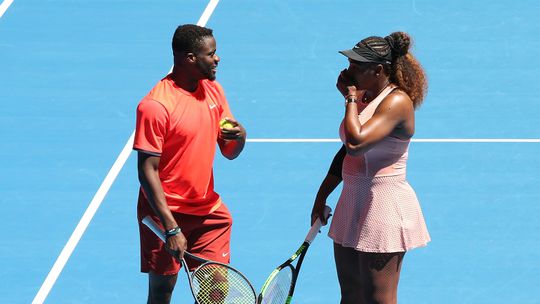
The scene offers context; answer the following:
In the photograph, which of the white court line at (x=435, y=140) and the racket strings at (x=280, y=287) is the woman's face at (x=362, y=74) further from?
the white court line at (x=435, y=140)

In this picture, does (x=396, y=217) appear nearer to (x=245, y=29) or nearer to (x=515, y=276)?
(x=515, y=276)

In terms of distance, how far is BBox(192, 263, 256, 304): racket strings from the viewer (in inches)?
238

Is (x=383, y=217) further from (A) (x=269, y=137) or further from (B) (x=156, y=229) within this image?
(A) (x=269, y=137)

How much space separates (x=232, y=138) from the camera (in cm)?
626

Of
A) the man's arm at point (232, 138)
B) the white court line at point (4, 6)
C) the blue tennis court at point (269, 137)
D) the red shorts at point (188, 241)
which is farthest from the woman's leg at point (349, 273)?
the white court line at point (4, 6)

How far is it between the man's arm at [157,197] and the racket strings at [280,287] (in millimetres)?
569

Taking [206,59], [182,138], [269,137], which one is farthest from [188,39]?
[269,137]

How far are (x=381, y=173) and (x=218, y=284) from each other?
1084 millimetres

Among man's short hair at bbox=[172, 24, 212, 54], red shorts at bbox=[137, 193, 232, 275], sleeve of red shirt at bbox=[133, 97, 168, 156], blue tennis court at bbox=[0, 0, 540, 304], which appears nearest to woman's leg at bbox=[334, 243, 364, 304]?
red shorts at bbox=[137, 193, 232, 275]

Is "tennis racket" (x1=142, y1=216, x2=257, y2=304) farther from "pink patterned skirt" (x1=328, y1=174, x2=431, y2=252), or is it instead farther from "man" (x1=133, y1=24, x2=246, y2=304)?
"pink patterned skirt" (x1=328, y1=174, x2=431, y2=252)

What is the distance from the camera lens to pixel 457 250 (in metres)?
→ 8.22

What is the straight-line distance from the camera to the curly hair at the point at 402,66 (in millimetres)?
5895

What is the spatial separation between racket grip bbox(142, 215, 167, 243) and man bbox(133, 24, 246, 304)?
0.30 ft

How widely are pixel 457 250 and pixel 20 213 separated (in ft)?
11.2
